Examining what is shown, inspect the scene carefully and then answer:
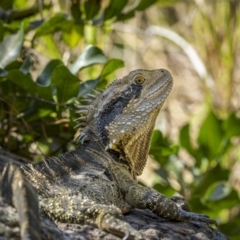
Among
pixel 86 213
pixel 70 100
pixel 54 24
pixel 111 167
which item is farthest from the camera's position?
pixel 54 24

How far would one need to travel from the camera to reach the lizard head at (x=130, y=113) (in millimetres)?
4316

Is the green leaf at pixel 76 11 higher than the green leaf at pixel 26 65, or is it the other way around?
the green leaf at pixel 76 11

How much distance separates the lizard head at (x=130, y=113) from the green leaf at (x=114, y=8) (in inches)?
59.6

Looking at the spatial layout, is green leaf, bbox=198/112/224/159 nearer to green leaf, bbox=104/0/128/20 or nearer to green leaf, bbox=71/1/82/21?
green leaf, bbox=104/0/128/20

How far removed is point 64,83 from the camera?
5035 mm

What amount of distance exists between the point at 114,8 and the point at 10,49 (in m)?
1.19

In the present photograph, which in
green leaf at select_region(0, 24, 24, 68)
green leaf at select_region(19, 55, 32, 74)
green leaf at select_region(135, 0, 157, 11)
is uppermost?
green leaf at select_region(135, 0, 157, 11)

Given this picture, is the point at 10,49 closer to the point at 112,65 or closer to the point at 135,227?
the point at 112,65

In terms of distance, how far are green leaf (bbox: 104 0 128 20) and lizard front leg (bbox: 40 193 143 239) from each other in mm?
2647

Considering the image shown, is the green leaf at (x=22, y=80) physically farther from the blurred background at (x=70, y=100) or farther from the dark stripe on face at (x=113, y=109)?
the dark stripe on face at (x=113, y=109)

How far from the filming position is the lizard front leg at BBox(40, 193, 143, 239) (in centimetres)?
344

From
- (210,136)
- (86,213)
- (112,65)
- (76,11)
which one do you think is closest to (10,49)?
(112,65)

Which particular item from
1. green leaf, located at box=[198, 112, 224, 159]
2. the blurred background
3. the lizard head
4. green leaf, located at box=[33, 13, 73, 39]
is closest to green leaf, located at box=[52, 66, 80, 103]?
the blurred background

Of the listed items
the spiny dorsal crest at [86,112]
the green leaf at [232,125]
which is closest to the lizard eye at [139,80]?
the spiny dorsal crest at [86,112]
